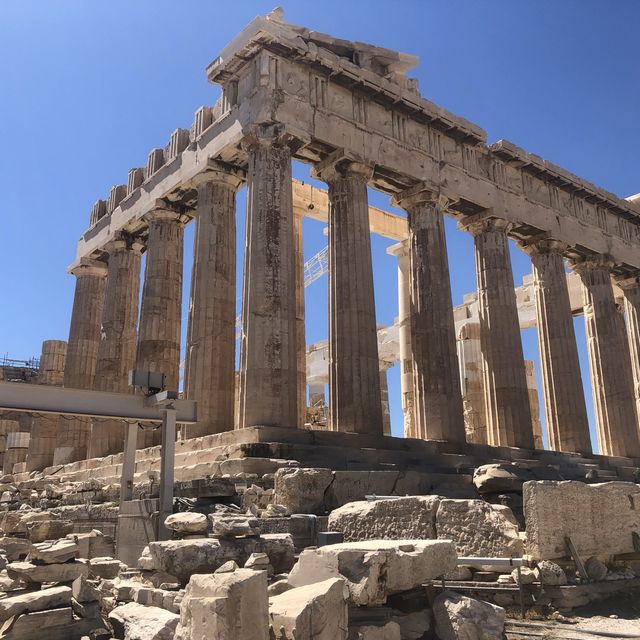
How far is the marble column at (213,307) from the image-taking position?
1719 cm

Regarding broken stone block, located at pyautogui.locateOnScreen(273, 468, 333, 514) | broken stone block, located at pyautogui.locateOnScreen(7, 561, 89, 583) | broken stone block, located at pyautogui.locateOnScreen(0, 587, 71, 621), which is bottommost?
broken stone block, located at pyautogui.locateOnScreen(0, 587, 71, 621)

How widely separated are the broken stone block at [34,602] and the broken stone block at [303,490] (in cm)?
438

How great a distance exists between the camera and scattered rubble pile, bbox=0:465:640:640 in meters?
5.18

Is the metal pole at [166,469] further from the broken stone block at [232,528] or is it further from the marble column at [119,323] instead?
the marble column at [119,323]

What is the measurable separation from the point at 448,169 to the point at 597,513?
47.2 feet

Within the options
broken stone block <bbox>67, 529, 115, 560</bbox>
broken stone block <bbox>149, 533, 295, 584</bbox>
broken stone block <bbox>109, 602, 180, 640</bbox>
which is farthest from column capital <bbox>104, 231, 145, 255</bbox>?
broken stone block <bbox>109, 602, 180, 640</bbox>

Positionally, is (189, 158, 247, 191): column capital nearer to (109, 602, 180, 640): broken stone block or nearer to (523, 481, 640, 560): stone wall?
(523, 481, 640, 560): stone wall

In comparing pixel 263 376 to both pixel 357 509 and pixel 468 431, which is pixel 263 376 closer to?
pixel 357 509

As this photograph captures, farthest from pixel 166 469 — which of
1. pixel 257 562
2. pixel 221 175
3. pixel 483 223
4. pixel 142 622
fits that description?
pixel 483 223

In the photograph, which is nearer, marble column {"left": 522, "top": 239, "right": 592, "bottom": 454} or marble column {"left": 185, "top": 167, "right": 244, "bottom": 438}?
marble column {"left": 185, "top": 167, "right": 244, "bottom": 438}

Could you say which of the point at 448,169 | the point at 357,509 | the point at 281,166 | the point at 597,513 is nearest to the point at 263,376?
the point at 281,166

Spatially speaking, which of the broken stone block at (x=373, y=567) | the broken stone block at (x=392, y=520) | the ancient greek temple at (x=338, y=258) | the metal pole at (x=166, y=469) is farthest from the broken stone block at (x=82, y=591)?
the ancient greek temple at (x=338, y=258)

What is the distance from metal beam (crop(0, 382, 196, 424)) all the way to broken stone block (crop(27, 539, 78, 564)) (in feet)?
9.74

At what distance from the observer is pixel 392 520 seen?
859 cm
